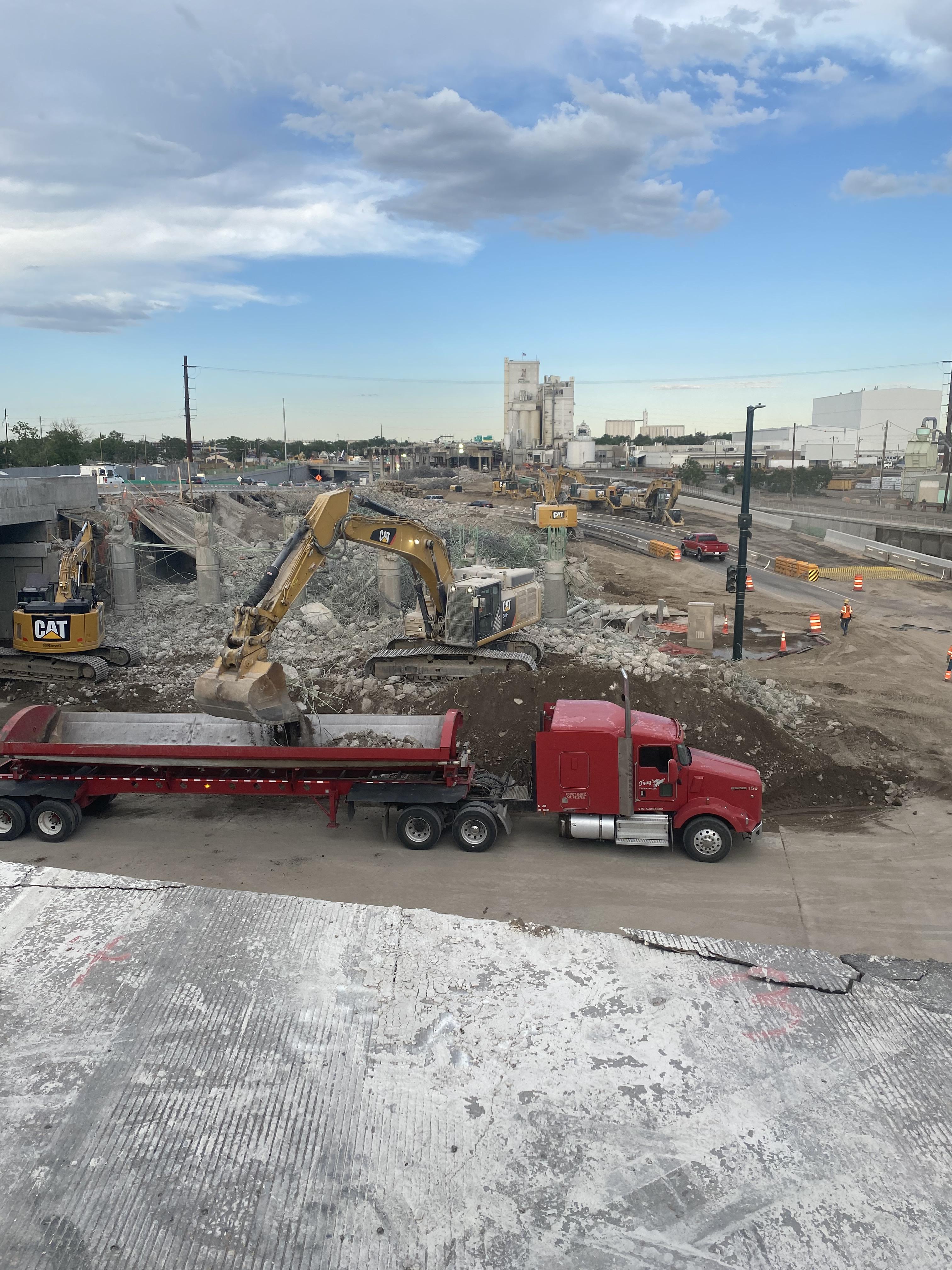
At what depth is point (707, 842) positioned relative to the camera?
1140cm

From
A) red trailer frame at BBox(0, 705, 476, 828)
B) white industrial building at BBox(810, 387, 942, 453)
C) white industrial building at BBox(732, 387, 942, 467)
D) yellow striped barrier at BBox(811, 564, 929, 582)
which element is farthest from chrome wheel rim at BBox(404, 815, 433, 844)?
white industrial building at BBox(810, 387, 942, 453)

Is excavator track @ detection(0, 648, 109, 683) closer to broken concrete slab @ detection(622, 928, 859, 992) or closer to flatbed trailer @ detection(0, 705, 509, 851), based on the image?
flatbed trailer @ detection(0, 705, 509, 851)

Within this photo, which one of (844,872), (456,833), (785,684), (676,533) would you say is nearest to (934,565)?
(676,533)

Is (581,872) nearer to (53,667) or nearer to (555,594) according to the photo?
(555,594)

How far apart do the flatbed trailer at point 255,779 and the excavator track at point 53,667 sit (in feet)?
27.2

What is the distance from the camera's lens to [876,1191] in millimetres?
5625

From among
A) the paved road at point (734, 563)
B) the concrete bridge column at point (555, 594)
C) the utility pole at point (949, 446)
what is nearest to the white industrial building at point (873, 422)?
the utility pole at point (949, 446)

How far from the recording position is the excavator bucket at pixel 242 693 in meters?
11.6

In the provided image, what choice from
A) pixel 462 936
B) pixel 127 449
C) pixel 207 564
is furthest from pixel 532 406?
pixel 462 936

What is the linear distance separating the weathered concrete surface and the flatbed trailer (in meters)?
3.12

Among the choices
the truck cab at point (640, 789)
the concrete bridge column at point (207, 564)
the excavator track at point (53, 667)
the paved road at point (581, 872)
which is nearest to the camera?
the paved road at point (581, 872)

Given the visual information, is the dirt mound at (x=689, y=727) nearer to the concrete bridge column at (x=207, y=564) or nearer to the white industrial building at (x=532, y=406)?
the concrete bridge column at (x=207, y=564)

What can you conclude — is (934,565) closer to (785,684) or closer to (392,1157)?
(785,684)

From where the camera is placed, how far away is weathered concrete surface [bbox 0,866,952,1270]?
5250 mm
